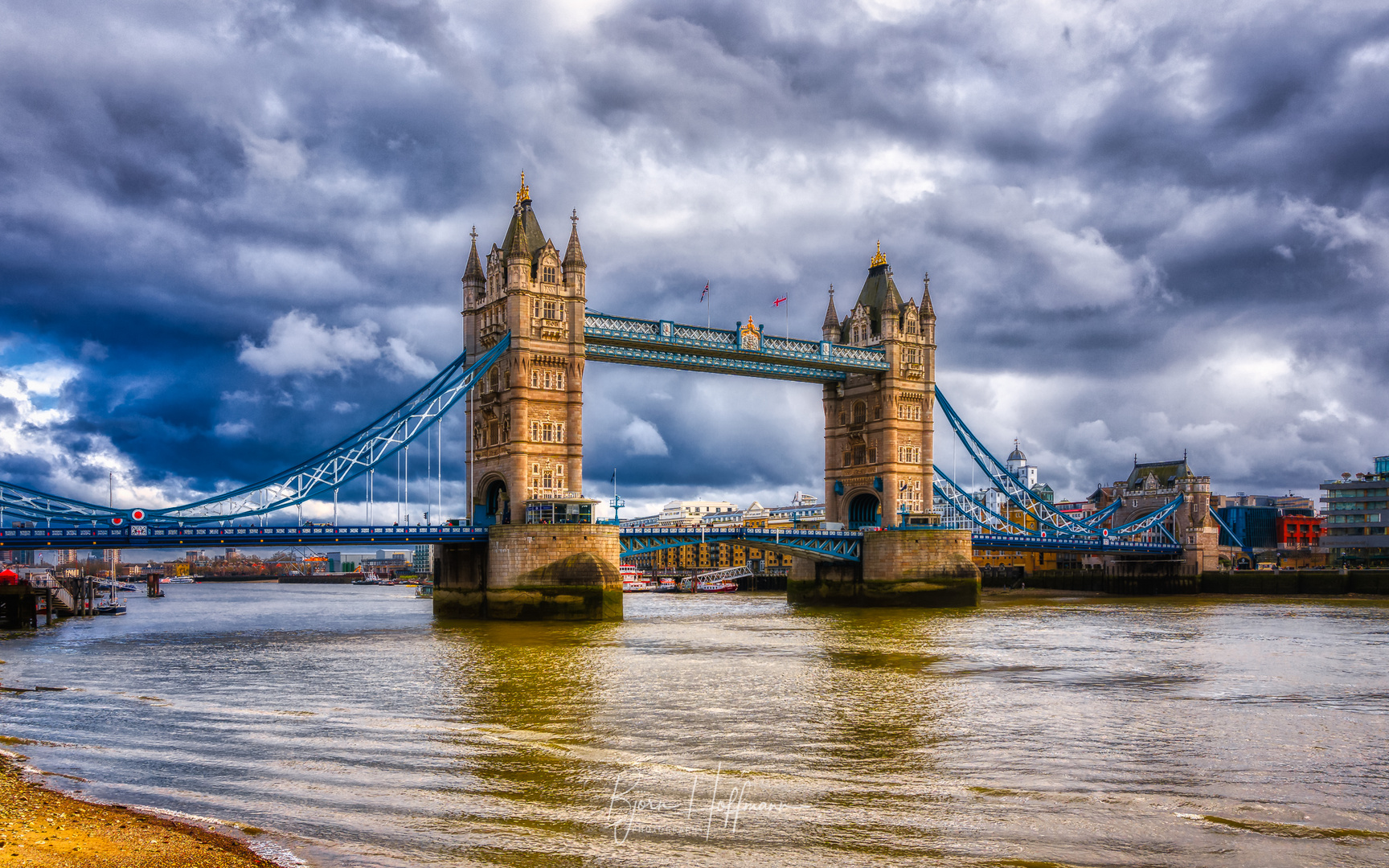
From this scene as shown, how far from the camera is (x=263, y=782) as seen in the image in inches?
680

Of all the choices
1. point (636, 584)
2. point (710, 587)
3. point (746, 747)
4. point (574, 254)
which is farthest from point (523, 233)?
point (636, 584)

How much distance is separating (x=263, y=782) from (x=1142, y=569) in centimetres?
9968

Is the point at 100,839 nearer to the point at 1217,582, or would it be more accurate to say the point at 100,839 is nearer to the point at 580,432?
the point at 580,432

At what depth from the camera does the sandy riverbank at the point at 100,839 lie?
1229 cm

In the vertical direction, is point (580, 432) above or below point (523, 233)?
Result: below

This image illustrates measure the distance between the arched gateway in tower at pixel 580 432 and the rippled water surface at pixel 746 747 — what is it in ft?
41.7

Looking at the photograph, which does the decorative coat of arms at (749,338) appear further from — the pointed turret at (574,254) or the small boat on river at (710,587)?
the small boat on river at (710,587)

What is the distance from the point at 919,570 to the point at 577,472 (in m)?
24.2

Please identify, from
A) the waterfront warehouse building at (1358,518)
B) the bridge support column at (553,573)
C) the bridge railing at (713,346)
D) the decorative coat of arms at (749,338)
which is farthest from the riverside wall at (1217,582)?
the bridge support column at (553,573)

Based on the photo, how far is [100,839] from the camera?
43.4 ft

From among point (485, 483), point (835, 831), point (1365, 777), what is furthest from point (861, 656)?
point (485, 483)

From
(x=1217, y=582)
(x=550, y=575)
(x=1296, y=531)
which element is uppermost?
(x=1296, y=531)

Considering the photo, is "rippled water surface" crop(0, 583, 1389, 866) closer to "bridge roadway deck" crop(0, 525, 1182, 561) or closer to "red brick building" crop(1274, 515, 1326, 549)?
"bridge roadway deck" crop(0, 525, 1182, 561)

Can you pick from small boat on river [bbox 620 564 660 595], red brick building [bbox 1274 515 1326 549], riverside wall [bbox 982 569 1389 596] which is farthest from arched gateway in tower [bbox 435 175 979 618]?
red brick building [bbox 1274 515 1326 549]
